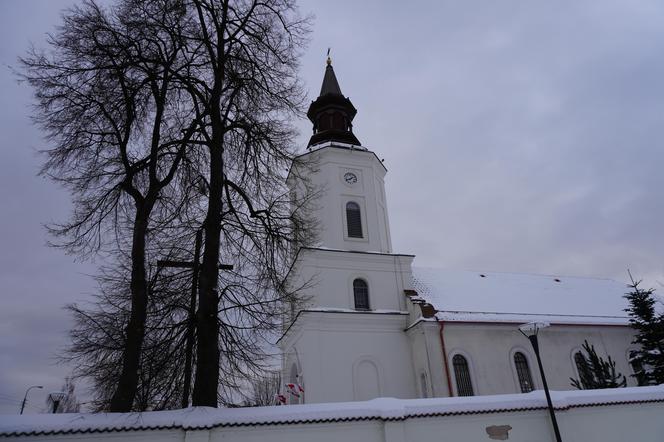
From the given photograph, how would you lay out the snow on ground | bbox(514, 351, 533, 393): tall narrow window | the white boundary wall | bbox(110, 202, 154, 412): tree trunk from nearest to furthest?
1. the snow on ground
2. the white boundary wall
3. bbox(110, 202, 154, 412): tree trunk
4. bbox(514, 351, 533, 393): tall narrow window

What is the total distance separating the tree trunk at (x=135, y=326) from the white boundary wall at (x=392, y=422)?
33 cm

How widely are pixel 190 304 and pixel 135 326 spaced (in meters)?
2.02

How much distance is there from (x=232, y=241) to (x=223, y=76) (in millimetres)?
4014

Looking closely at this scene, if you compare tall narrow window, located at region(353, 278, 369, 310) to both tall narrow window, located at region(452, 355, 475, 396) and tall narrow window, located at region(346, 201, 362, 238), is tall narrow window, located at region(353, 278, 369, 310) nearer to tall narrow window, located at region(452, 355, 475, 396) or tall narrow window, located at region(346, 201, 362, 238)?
tall narrow window, located at region(346, 201, 362, 238)

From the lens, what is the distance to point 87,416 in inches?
307

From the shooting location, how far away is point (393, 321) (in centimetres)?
2105

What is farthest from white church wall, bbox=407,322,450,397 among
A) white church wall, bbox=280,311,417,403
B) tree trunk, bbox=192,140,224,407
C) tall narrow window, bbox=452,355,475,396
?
tree trunk, bbox=192,140,224,407

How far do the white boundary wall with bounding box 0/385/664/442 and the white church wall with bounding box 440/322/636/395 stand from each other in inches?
331

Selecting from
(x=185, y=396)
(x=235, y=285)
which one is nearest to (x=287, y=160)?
(x=235, y=285)

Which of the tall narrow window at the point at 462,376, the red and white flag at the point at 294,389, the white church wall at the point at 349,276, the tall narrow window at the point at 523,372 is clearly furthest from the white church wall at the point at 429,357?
the red and white flag at the point at 294,389

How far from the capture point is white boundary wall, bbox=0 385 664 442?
7.78 metres

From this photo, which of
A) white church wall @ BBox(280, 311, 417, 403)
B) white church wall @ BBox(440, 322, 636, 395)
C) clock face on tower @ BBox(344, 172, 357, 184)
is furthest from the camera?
clock face on tower @ BBox(344, 172, 357, 184)

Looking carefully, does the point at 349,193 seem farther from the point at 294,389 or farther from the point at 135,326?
the point at 135,326

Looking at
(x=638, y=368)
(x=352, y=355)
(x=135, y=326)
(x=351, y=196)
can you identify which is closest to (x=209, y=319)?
(x=135, y=326)
